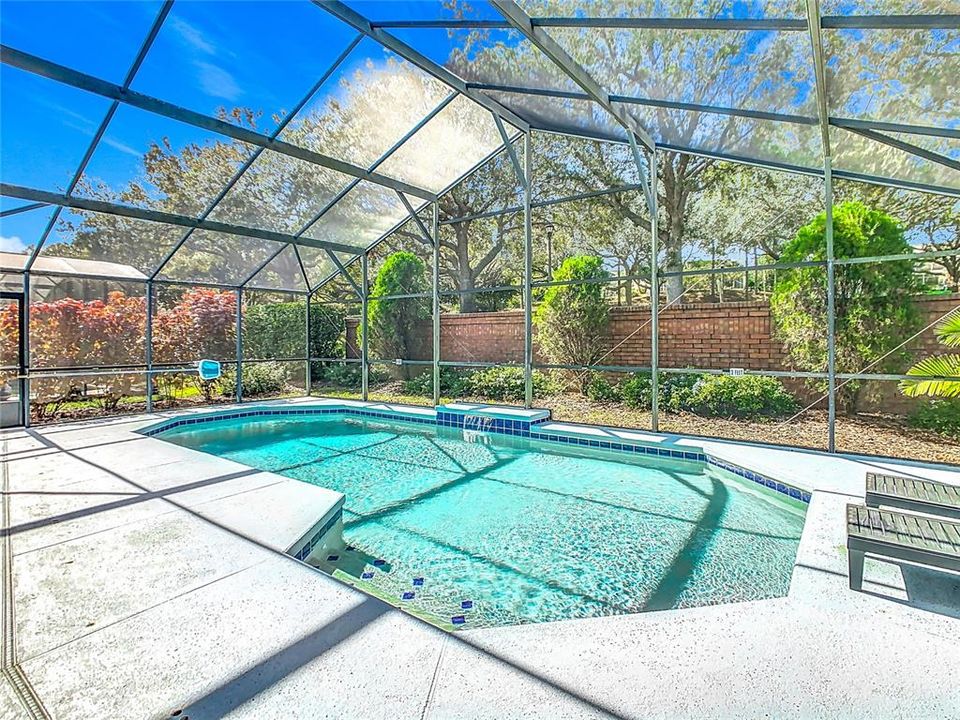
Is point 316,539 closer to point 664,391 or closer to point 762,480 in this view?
point 762,480

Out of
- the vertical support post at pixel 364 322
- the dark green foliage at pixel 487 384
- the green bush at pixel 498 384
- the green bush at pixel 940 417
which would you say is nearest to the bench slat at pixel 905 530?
the green bush at pixel 940 417

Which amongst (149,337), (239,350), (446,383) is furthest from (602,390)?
(149,337)

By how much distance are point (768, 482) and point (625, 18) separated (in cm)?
418

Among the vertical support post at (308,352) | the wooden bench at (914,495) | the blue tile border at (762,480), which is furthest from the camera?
the vertical support post at (308,352)

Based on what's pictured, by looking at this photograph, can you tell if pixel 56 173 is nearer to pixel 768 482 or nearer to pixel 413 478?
pixel 413 478

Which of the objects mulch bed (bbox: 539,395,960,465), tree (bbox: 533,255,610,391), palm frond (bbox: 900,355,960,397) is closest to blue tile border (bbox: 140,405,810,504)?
mulch bed (bbox: 539,395,960,465)

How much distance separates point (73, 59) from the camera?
172 inches

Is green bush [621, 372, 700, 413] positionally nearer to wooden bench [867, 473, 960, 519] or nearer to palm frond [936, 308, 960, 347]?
palm frond [936, 308, 960, 347]

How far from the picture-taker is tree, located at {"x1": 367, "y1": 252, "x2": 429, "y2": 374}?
10.3 metres

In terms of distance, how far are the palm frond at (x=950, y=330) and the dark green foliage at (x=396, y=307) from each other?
26.6 ft

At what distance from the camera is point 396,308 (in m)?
10.5

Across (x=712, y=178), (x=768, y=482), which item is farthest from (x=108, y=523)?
(x=712, y=178)

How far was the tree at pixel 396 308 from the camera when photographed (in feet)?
33.8

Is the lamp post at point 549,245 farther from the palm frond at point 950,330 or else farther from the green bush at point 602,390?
the palm frond at point 950,330
